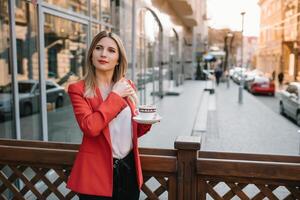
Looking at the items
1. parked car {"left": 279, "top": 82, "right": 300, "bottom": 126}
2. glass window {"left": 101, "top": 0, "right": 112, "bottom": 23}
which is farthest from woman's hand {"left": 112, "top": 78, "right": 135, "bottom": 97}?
parked car {"left": 279, "top": 82, "right": 300, "bottom": 126}

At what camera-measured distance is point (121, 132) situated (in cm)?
249

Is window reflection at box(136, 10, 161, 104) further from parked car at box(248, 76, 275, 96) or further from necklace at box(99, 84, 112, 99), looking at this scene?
necklace at box(99, 84, 112, 99)

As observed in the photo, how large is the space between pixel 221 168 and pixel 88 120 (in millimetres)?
1125

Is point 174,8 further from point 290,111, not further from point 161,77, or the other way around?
point 290,111

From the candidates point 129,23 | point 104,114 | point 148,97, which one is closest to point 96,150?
point 104,114

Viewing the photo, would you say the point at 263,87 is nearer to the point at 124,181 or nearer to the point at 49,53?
the point at 49,53

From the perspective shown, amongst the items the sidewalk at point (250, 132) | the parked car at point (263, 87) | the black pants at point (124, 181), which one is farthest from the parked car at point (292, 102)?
the black pants at point (124, 181)

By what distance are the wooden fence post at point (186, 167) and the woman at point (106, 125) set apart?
40cm

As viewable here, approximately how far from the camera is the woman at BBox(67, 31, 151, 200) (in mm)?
2385

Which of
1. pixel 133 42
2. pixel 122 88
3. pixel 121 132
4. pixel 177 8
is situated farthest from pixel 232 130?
pixel 177 8

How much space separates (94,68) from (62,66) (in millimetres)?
7962

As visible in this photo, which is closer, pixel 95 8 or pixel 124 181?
pixel 124 181

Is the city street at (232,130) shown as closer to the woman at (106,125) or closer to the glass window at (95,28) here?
the glass window at (95,28)

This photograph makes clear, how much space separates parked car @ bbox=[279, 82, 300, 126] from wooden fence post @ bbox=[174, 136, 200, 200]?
11.0m
